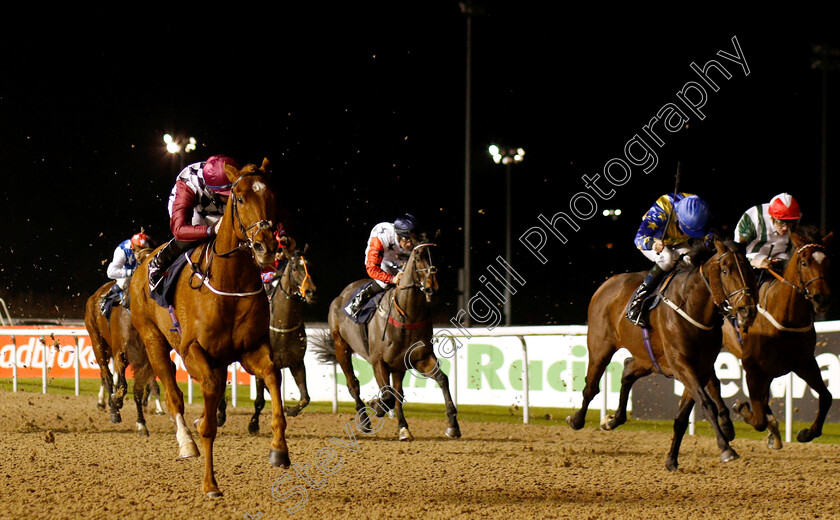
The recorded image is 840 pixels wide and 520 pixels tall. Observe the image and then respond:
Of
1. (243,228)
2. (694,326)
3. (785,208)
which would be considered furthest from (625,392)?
(243,228)

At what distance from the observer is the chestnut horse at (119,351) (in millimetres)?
8250

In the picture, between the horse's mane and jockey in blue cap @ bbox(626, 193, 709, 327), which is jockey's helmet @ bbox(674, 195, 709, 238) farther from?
the horse's mane

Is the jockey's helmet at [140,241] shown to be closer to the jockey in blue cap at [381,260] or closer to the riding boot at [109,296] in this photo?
the riding boot at [109,296]

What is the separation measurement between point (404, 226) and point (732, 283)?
3.33 metres

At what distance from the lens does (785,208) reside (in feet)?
22.5

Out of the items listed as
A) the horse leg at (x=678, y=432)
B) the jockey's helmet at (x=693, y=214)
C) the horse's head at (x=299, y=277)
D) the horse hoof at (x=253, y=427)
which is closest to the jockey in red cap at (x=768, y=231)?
the jockey's helmet at (x=693, y=214)

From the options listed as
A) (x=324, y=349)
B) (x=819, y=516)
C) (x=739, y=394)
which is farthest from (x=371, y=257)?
(x=819, y=516)

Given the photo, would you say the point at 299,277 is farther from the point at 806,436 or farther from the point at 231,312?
the point at 806,436

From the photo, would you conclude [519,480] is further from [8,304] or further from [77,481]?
[8,304]

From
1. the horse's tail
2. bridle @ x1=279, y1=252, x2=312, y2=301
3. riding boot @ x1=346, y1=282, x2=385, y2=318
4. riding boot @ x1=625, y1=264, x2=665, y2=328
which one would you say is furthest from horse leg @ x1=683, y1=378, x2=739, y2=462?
the horse's tail

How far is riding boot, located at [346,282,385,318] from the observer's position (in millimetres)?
8766

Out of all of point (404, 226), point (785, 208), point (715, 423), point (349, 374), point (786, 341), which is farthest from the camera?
point (349, 374)

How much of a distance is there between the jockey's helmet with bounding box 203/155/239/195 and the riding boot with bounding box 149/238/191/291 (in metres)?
0.51

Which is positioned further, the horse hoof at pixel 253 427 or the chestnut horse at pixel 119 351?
the horse hoof at pixel 253 427
